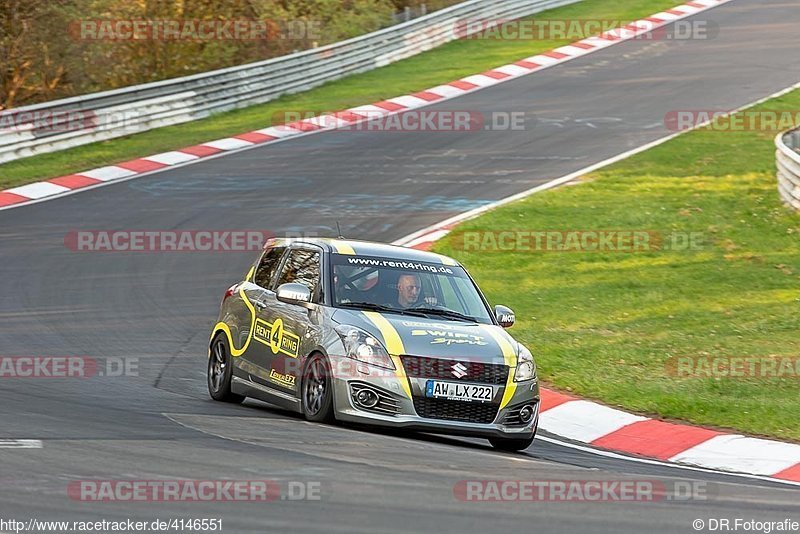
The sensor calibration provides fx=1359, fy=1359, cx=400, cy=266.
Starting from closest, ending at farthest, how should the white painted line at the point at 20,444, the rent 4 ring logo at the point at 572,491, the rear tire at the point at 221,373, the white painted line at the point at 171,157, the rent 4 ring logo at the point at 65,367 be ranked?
1. the rent 4 ring logo at the point at 572,491
2. the white painted line at the point at 20,444
3. the rear tire at the point at 221,373
4. the rent 4 ring logo at the point at 65,367
5. the white painted line at the point at 171,157

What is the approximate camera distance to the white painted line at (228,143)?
85.4ft

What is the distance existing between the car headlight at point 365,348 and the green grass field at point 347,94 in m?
13.7

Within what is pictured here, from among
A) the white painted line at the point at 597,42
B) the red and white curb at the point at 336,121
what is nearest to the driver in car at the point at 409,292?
the red and white curb at the point at 336,121

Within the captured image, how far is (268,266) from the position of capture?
39.6ft

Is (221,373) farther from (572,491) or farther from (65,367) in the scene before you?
(572,491)

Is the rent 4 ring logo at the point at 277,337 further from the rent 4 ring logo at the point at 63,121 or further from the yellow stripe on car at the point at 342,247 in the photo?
the rent 4 ring logo at the point at 63,121

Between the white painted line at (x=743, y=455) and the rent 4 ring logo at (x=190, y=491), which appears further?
the white painted line at (x=743, y=455)

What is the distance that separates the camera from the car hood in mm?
10078

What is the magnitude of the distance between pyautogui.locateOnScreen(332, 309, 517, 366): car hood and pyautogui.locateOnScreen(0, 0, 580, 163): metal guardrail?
50.0 feet

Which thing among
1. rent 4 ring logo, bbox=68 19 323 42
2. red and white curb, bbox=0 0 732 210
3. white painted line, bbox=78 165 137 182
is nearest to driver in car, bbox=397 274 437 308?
red and white curb, bbox=0 0 732 210

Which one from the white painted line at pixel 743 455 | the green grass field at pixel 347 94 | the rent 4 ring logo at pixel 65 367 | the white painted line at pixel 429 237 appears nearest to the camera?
the white painted line at pixel 743 455

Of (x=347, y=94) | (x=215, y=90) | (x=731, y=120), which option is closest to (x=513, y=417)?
(x=731, y=120)

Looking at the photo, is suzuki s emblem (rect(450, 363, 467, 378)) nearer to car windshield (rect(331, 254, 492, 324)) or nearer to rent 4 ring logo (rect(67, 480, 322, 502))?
car windshield (rect(331, 254, 492, 324))

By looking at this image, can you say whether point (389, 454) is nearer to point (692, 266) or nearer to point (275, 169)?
point (692, 266)
